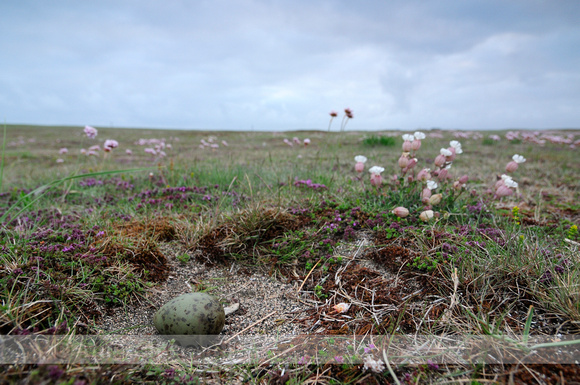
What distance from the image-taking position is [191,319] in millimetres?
1985

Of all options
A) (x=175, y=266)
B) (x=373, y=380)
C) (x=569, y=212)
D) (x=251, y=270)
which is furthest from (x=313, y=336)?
(x=569, y=212)

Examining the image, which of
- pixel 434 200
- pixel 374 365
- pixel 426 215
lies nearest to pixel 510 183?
pixel 434 200

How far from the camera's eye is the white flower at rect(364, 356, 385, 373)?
1.61 m

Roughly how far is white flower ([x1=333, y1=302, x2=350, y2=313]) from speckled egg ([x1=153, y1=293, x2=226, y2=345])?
2.64 feet

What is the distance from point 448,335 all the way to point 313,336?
32.2 inches

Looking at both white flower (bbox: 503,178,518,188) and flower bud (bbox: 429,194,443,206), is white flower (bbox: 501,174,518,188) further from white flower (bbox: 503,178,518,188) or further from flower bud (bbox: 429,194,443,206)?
flower bud (bbox: 429,194,443,206)

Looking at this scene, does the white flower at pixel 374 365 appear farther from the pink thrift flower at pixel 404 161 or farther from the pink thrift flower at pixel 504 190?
the pink thrift flower at pixel 504 190

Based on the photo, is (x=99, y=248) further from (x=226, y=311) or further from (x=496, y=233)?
(x=496, y=233)

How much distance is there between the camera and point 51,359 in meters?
1.50

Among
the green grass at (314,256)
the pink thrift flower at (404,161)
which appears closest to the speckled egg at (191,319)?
the green grass at (314,256)

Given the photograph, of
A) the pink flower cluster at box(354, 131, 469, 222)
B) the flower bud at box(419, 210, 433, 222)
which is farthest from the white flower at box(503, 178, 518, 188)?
the flower bud at box(419, 210, 433, 222)

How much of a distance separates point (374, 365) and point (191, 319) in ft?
3.64

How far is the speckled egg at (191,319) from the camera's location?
1.99 metres

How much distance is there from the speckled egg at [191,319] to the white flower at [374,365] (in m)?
0.97
